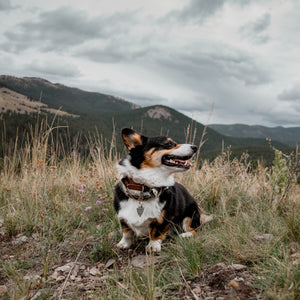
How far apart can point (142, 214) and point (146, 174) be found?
1.56 ft

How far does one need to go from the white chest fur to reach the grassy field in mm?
328

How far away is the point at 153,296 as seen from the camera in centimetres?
176

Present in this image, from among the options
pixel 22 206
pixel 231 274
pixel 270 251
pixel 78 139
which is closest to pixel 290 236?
pixel 270 251

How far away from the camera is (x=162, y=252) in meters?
2.75

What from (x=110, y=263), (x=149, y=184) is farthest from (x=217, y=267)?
(x=110, y=263)

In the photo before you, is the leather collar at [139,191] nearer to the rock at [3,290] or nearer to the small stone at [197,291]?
→ the small stone at [197,291]

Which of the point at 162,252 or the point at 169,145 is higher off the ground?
the point at 169,145

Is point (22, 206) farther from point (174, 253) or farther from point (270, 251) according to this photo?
point (270, 251)

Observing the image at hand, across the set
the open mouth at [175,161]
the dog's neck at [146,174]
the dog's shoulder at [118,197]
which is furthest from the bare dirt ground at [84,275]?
the open mouth at [175,161]

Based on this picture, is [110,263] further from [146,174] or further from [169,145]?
[169,145]

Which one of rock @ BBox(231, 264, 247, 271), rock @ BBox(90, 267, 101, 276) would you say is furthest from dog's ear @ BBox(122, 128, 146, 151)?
rock @ BBox(231, 264, 247, 271)

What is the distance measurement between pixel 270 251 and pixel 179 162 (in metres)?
1.32

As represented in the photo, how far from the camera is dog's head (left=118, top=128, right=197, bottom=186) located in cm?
287

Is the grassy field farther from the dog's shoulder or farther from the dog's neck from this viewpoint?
the dog's neck
